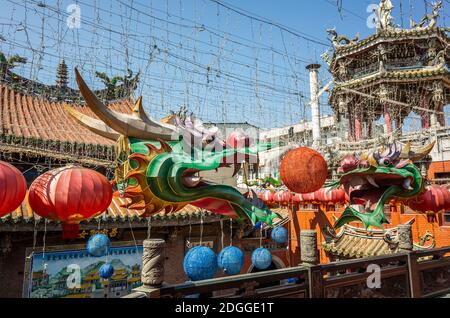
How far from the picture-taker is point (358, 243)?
11922mm

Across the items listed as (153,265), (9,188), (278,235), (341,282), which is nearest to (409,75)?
(278,235)

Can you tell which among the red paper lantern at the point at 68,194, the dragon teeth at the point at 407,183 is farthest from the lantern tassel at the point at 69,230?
the dragon teeth at the point at 407,183

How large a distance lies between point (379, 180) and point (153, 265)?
5.39 meters

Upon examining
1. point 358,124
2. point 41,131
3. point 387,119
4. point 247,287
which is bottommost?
point 247,287

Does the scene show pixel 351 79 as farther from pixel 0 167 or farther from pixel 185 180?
pixel 0 167

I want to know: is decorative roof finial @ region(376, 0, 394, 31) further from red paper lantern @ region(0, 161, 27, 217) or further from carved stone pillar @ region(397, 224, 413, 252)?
red paper lantern @ region(0, 161, 27, 217)

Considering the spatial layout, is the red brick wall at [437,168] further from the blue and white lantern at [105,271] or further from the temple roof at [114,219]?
the blue and white lantern at [105,271]

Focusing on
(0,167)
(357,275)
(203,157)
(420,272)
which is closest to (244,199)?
(203,157)

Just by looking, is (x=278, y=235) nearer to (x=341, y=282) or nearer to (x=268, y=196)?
(x=268, y=196)

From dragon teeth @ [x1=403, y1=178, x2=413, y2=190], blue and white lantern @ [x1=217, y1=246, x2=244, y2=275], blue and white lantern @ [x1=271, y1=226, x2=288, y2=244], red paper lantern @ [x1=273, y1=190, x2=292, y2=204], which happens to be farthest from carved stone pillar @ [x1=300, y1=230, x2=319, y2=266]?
red paper lantern @ [x1=273, y1=190, x2=292, y2=204]

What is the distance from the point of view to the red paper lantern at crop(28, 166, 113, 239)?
4.03 m

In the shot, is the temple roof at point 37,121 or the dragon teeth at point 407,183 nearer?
the dragon teeth at point 407,183

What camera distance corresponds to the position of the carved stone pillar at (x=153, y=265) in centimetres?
347

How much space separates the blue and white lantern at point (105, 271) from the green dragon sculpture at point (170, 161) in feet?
8.89
